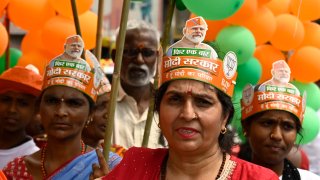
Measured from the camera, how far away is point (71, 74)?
11.9 ft

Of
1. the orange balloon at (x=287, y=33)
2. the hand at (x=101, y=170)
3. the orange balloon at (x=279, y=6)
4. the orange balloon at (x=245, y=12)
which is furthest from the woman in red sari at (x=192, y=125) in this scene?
the orange balloon at (x=279, y=6)

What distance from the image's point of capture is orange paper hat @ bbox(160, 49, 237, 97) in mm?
2641

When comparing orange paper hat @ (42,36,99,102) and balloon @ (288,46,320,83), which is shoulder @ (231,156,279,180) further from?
balloon @ (288,46,320,83)

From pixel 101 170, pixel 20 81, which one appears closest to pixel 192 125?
pixel 101 170

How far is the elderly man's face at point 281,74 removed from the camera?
12.2ft

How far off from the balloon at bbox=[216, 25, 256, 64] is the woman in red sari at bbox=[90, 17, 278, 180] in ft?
6.21

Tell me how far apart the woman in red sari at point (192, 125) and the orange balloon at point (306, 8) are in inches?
83.8

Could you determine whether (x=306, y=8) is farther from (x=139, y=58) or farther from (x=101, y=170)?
(x=101, y=170)

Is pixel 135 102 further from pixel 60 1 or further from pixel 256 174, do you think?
pixel 256 174

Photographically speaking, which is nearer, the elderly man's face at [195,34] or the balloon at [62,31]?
the elderly man's face at [195,34]

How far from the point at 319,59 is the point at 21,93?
2.02 meters

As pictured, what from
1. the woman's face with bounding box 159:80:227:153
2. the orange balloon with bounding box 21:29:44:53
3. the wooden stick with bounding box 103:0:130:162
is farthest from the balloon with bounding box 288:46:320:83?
the woman's face with bounding box 159:80:227:153

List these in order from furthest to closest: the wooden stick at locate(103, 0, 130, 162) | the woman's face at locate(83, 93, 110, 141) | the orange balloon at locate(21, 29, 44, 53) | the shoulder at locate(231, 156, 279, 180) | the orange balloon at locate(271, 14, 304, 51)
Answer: the orange balloon at locate(21, 29, 44, 53) < the orange balloon at locate(271, 14, 304, 51) < the woman's face at locate(83, 93, 110, 141) < the wooden stick at locate(103, 0, 130, 162) < the shoulder at locate(231, 156, 279, 180)

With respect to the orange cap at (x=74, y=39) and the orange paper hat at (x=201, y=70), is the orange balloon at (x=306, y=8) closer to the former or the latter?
the orange cap at (x=74, y=39)
